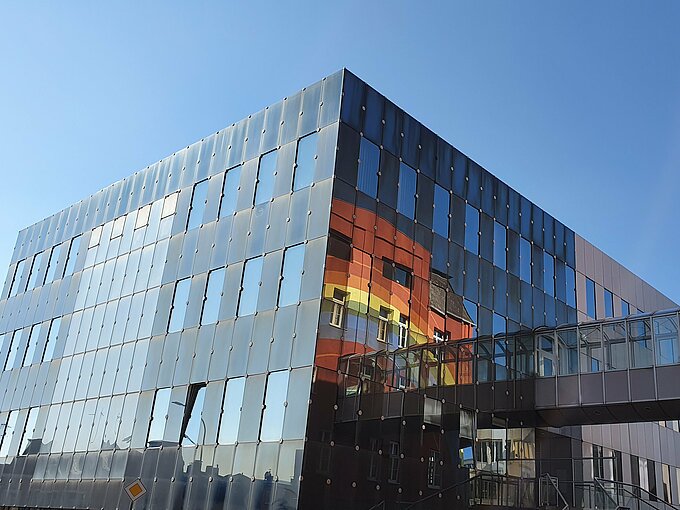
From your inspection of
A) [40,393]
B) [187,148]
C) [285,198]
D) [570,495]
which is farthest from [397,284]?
[40,393]

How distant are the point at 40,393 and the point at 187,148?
12.0 meters

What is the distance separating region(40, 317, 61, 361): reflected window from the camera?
3209 centimetres

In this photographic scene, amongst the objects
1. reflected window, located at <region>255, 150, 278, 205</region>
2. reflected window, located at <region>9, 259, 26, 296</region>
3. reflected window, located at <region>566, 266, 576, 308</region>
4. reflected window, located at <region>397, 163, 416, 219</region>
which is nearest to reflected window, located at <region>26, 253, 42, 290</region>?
reflected window, located at <region>9, 259, 26, 296</region>

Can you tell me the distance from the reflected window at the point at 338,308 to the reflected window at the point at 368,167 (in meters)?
3.57

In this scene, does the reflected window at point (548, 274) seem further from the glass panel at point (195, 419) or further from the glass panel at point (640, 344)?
the glass panel at point (195, 419)

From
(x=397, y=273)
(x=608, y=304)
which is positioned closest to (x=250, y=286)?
(x=397, y=273)

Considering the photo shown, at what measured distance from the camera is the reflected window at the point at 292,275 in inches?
861

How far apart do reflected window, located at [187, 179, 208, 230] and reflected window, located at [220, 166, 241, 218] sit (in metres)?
1.19

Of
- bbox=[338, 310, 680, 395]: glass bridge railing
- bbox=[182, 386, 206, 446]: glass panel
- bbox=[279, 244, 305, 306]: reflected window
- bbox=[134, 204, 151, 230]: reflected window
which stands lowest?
bbox=[182, 386, 206, 446]: glass panel

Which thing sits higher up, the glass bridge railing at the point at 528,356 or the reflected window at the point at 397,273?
the reflected window at the point at 397,273

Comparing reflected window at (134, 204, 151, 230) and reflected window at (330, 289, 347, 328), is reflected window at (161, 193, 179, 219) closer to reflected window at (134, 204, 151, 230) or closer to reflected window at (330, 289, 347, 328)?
reflected window at (134, 204, 151, 230)

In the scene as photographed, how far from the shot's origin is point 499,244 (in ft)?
95.3

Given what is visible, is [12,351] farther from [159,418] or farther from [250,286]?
[250,286]

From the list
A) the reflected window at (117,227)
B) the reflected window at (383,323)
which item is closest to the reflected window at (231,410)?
the reflected window at (383,323)
